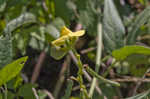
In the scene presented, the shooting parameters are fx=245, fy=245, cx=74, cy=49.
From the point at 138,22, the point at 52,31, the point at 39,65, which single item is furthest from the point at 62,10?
the point at 138,22

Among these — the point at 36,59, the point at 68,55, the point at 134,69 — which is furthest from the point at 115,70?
the point at 36,59

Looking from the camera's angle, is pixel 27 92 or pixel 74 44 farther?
pixel 74 44

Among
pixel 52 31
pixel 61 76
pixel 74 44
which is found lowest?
pixel 61 76

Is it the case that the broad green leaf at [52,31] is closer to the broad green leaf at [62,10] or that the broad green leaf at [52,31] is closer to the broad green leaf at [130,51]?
the broad green leaf at [62,10]

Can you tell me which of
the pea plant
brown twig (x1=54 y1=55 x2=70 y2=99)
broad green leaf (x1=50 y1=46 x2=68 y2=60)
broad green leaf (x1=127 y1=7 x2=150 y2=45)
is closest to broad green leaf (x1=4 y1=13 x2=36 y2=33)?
the pea plant

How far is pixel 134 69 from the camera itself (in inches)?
40.6

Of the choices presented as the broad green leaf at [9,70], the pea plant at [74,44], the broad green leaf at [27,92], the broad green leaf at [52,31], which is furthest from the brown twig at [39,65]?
the broad green leaf at [9,70]

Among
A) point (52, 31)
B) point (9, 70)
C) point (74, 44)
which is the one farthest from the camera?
point (74, 44)

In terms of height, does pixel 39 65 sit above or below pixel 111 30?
below

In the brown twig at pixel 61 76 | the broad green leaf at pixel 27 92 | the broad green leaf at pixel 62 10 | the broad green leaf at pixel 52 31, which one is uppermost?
the broad green leaf at pixel 62 10

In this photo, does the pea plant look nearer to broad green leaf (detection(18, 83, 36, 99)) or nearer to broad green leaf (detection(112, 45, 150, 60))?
broad green leaf (detection(112, 45, 150, 60))

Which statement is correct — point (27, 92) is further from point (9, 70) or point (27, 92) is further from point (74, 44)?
point (74, 44)

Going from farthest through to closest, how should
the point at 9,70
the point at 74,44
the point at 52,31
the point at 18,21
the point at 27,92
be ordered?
the point at 74,44 → the point at 52,31 → the point at 18,21 → the point at 27,92 → the point at 9,70

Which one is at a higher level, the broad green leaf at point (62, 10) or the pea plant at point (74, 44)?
the broad green leaf at point (62, 10)
